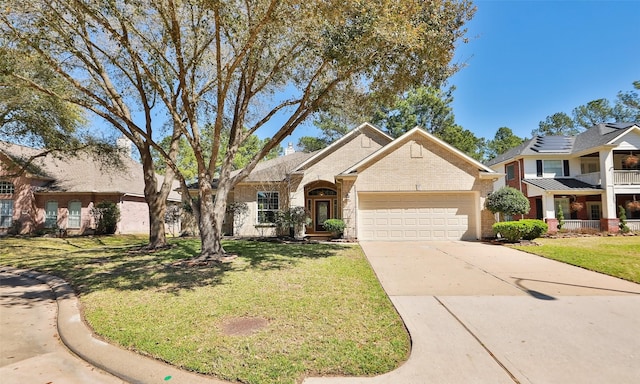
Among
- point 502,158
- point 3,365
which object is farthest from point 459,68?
point 502,158

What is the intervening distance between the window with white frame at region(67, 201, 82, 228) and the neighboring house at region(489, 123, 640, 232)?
2964 centimetres

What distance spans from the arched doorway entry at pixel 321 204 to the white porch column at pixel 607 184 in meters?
16.8

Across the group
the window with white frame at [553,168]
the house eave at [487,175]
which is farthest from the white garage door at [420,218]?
the window with white frame at [553,168]

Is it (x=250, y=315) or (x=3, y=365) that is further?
(x=250, y=315)

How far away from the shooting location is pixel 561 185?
21578mm

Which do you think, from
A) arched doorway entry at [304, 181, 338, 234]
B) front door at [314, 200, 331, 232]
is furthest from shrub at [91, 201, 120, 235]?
front door at [314, 200, 331, 232]

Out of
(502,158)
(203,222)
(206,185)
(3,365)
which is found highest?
(502,158)

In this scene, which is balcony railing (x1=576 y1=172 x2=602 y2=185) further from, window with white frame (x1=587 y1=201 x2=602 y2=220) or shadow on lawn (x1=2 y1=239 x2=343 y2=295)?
shadow on lawn (x1=2 y1=239 x2=343 y2=295)

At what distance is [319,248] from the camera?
44.0 feet

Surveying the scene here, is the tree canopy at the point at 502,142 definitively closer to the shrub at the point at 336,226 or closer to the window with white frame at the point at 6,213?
the shrub at the point at 336,226

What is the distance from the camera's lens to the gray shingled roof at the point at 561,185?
68.5 ft

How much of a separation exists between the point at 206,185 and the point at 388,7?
713 cm

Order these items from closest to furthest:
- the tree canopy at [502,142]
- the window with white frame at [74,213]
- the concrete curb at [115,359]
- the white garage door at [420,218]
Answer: the concrete curb at [115,359] < the white garage door at [420,218] < the window with white frame at [74,213] < the tree canopy at [502,142]

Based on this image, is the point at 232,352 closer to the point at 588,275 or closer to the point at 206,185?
the point at 206,185
